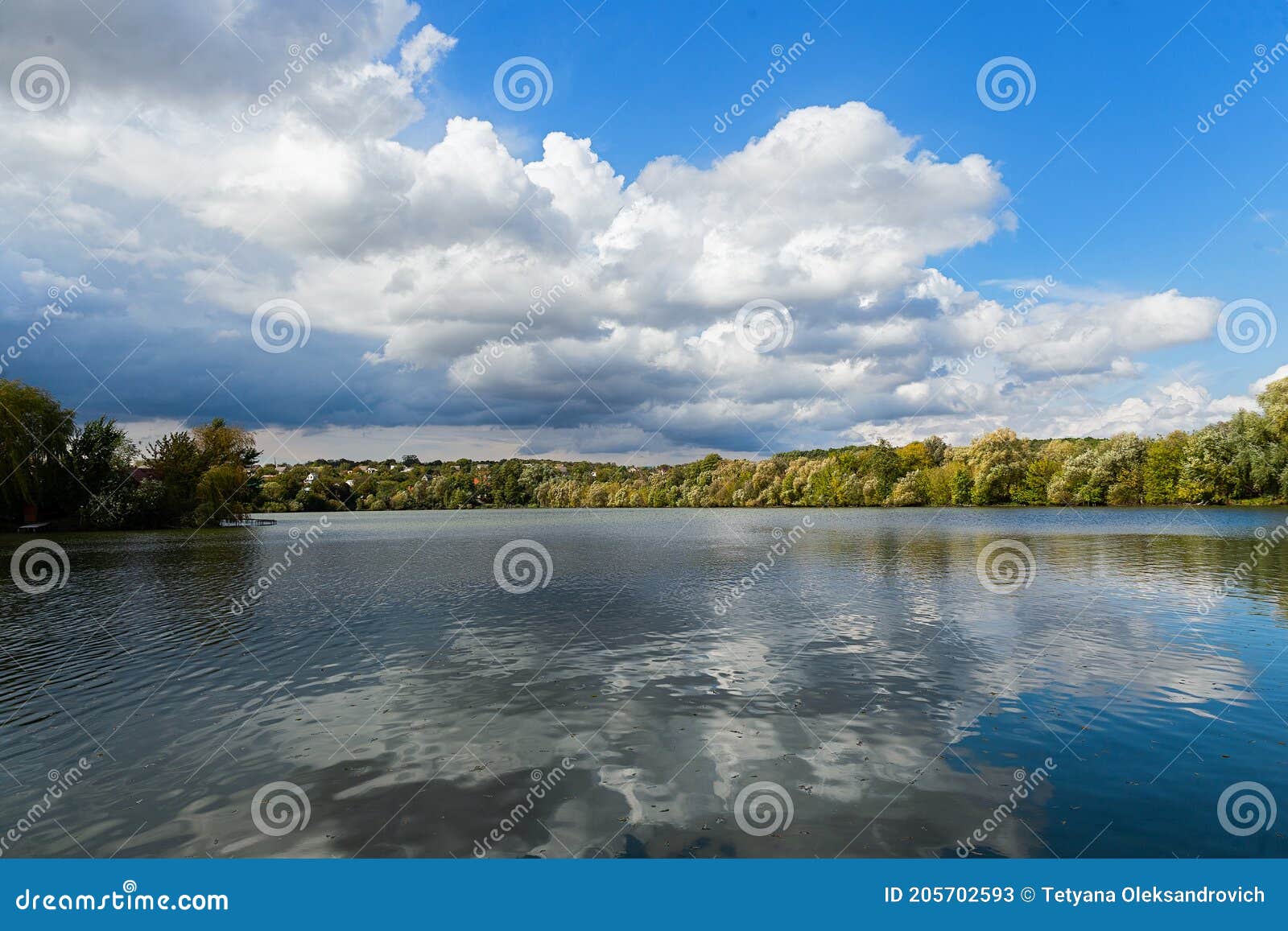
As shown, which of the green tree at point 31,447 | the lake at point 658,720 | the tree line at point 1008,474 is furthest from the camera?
the tree line at point 1008,474

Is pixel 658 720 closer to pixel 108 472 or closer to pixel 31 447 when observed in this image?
pixel 31 447

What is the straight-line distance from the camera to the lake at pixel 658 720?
967cm

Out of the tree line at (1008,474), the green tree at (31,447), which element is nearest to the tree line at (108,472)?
the green tree at (31,447)

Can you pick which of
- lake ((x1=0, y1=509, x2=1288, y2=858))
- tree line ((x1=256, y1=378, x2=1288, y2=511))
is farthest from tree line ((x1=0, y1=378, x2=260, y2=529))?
lake ((x1=0, y1=509, x2=1288, y2=858))

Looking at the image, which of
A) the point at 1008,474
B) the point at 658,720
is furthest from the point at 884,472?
the point at 658,720

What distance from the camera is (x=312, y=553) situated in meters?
55.5

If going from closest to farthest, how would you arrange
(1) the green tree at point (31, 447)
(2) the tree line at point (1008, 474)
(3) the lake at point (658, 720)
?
(3) the lake at point (658, 720), (1) the green tree at point (31, 447), (2) the tree line at point (1008, 474)

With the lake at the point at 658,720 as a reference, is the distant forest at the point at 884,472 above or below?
above

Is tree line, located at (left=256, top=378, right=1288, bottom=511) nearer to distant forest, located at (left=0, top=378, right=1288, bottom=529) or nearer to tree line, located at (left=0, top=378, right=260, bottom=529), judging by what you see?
distant forest, located at (left=0, top=378, right=1288, bottom=529)

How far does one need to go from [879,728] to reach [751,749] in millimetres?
2844

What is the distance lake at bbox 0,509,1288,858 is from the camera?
967 cm

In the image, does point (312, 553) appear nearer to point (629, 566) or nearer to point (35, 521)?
point (629, 566)

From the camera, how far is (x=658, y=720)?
1416cm

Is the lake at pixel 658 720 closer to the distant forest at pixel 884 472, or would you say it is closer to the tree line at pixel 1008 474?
the distant forest at pixel 884 472
